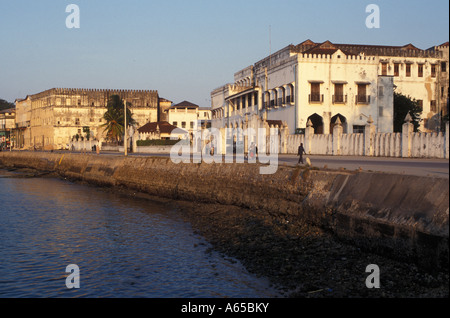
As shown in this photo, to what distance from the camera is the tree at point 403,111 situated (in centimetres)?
5675

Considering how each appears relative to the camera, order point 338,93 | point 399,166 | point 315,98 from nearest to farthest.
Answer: point 399,166, point 315,98, point 338,93

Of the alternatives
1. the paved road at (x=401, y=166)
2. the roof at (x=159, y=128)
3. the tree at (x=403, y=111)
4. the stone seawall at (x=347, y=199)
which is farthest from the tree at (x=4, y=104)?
the paved road at (x=401, y=166)

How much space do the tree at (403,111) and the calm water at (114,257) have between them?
42.7 m

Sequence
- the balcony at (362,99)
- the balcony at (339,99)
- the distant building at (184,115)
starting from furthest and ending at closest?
1. the distant building at (184,115)
2. the balcony at (362,99)
3. the balcony at (339,99)

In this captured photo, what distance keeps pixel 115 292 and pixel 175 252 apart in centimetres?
326

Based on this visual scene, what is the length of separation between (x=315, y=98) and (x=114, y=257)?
39142 mm

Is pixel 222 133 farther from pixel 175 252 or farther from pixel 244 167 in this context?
pixel 175 252

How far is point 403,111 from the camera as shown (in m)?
57.6

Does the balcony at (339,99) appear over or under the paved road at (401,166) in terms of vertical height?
over

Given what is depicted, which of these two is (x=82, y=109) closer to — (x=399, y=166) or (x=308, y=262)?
(x=399, y=166)

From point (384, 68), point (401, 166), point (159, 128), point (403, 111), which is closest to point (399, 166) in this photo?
point (401, 166)

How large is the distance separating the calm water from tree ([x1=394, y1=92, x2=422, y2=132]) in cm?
4272

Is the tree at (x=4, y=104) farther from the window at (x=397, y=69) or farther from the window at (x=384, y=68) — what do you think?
the window at (x=397, y=69)

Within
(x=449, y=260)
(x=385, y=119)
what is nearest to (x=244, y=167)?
(x=449, y=260)
